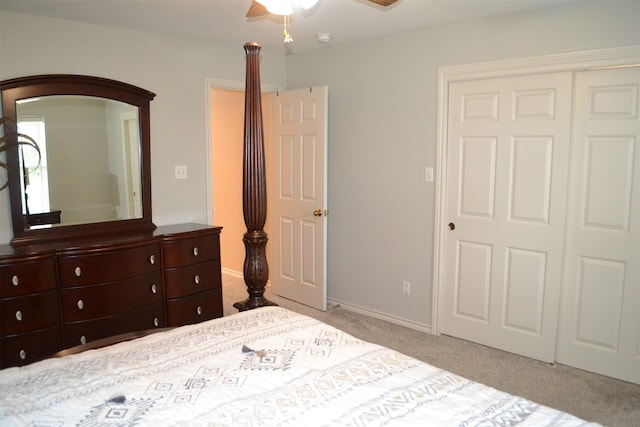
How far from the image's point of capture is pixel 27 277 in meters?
2.78

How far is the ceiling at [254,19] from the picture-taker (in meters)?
2.96

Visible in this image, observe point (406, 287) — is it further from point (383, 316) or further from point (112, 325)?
point (112, 325)

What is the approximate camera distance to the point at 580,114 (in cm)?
301

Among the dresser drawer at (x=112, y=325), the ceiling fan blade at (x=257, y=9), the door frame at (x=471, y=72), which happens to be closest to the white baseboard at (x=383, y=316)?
the door frame at (x=471, y=72)

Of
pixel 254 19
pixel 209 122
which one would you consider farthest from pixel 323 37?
pixel 209 122

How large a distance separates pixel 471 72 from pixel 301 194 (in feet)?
6.17

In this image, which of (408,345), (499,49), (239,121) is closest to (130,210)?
(239,121)

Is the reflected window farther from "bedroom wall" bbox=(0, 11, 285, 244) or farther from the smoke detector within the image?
the smoke detector

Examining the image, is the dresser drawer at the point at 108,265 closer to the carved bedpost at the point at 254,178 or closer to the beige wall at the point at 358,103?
the beige wall at the point at 358,103

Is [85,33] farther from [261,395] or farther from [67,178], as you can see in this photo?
[261,395]

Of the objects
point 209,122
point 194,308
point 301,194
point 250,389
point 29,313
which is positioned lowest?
point 194,308

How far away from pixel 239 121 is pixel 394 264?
→ 2.51m

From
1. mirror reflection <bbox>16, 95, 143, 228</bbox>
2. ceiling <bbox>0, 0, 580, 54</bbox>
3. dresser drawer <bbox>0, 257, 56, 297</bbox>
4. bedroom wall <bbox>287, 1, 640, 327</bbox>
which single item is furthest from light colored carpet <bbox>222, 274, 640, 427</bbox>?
ceiling <bbox>0, 0, 580, 54</bbox>

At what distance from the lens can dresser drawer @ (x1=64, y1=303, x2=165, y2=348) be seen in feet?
9.76
